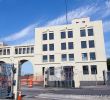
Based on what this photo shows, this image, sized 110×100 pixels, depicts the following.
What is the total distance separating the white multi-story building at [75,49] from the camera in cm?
5288

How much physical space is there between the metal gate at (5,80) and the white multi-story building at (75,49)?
33545 millimetres

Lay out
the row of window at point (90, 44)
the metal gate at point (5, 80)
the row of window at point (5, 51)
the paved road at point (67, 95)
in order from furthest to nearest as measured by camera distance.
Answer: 1. the row of window at point (5, 51)
2. the row of window at point (90, 44)
3. the metal gate at point (5, 80)
4. the paved road at point (67, 95)

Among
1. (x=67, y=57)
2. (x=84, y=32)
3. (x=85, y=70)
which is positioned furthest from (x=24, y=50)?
(x=85, y=70)

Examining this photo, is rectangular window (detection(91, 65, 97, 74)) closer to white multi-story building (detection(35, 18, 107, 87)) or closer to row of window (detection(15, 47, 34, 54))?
white multi-story building (detection(35, 18, 107, 87))

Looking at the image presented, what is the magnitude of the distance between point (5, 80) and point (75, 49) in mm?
37543

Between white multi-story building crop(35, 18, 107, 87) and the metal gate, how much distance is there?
1321 inches

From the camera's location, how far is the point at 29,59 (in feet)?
195

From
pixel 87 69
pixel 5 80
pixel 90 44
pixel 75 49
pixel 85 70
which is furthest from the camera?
pixel 75 49

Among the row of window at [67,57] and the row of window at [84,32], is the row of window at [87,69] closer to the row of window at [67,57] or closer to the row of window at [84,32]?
the row of window at [67,57]

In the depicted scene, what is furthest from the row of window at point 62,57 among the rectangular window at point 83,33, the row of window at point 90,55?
the rectangular window at point 83,33

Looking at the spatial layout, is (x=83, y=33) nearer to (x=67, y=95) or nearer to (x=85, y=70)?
(x=85, y=70)

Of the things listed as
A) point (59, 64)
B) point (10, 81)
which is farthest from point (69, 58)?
point (10, 81)

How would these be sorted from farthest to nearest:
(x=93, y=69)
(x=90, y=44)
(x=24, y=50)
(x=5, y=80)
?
(x=24, y=50)
(x=90, y=44)
(x=93, y=69)
(x=5, y=80)

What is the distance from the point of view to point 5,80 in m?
18.7
